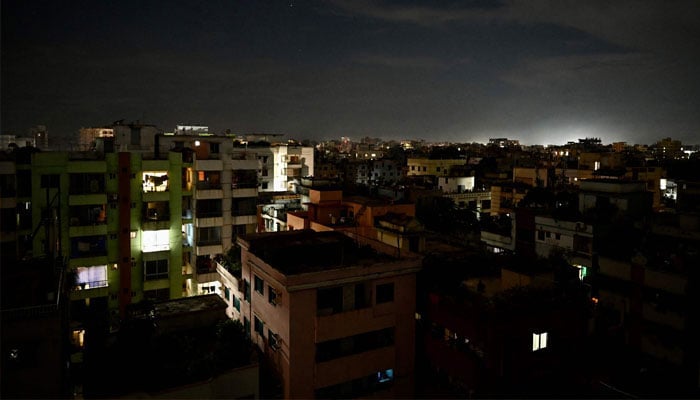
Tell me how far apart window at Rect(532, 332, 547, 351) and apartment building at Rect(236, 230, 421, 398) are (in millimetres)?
4376

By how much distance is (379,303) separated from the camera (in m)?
17.9

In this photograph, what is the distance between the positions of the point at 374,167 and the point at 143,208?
6483 centimetres

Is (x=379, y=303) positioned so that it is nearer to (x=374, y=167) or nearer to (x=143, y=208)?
(x=143, y=208)

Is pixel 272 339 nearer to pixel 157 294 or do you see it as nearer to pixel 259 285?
pixel 259 285

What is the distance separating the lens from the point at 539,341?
55.7 ft

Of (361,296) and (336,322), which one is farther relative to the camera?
(361,296)

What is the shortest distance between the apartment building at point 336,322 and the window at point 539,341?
4376 mm

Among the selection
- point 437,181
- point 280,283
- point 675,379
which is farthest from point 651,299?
point 437,181

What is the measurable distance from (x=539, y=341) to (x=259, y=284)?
10.6 metres

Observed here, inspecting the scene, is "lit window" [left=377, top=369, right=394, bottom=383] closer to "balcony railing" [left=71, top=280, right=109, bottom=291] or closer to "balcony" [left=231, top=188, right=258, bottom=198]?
"balcony" [left=231, top=188, right=258, bottom=198]

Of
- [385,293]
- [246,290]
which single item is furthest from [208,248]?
[385,293]

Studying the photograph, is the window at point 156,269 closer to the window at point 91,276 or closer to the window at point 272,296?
the window at point 91,276

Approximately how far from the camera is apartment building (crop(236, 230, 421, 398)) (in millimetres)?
16547

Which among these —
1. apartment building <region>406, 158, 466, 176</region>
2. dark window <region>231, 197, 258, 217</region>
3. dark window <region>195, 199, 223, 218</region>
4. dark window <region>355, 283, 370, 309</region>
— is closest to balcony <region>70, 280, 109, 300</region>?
dark window <region>195, 199, 223, 218</region>
